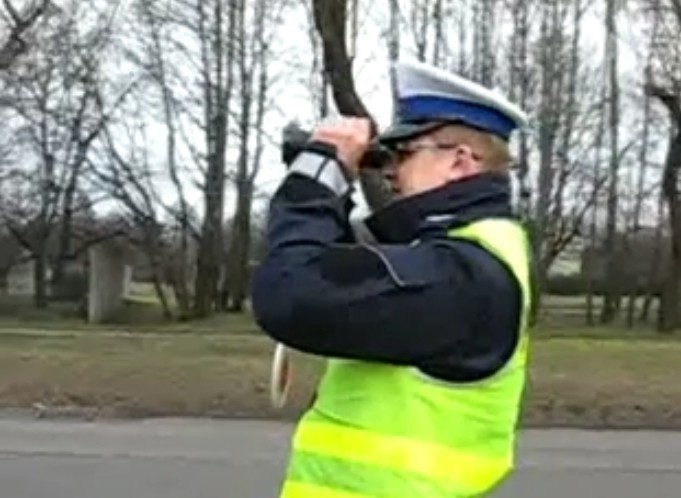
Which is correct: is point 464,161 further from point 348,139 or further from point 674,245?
point 674,245

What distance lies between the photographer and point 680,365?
64.5 feet

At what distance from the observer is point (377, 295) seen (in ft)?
8.52

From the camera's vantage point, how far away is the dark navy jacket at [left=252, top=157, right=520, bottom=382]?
2.60 m

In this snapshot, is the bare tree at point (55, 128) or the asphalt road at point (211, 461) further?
the bare tree at point (55, 128)

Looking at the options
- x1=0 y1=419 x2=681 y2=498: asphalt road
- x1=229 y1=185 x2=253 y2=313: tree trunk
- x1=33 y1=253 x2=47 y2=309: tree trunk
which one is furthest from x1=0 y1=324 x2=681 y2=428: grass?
x1=33 y1=253 x2=47 y2=309: tree trunk

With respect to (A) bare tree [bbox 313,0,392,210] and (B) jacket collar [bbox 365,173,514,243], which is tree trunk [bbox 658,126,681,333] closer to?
(A) bare tree [bbox 313,0,392,210]

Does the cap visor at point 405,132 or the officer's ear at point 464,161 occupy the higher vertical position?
the cap visor at point 405,132

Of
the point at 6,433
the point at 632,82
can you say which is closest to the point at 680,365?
the point at 6,433

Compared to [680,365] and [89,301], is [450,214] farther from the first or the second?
[89,301]

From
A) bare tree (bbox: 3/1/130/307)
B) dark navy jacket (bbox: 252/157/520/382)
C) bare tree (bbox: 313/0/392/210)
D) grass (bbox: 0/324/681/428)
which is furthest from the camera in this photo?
bare tree (bbox: 3/1/130/307)

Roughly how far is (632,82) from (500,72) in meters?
3.18

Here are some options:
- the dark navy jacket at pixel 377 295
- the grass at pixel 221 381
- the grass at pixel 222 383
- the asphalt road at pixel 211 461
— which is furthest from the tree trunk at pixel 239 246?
the dark navy jacket at pixel 377 295

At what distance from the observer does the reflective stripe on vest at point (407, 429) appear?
2.65 m

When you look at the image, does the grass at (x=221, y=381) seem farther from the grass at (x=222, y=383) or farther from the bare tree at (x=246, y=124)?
the bare tree at (x=246, y=124)
